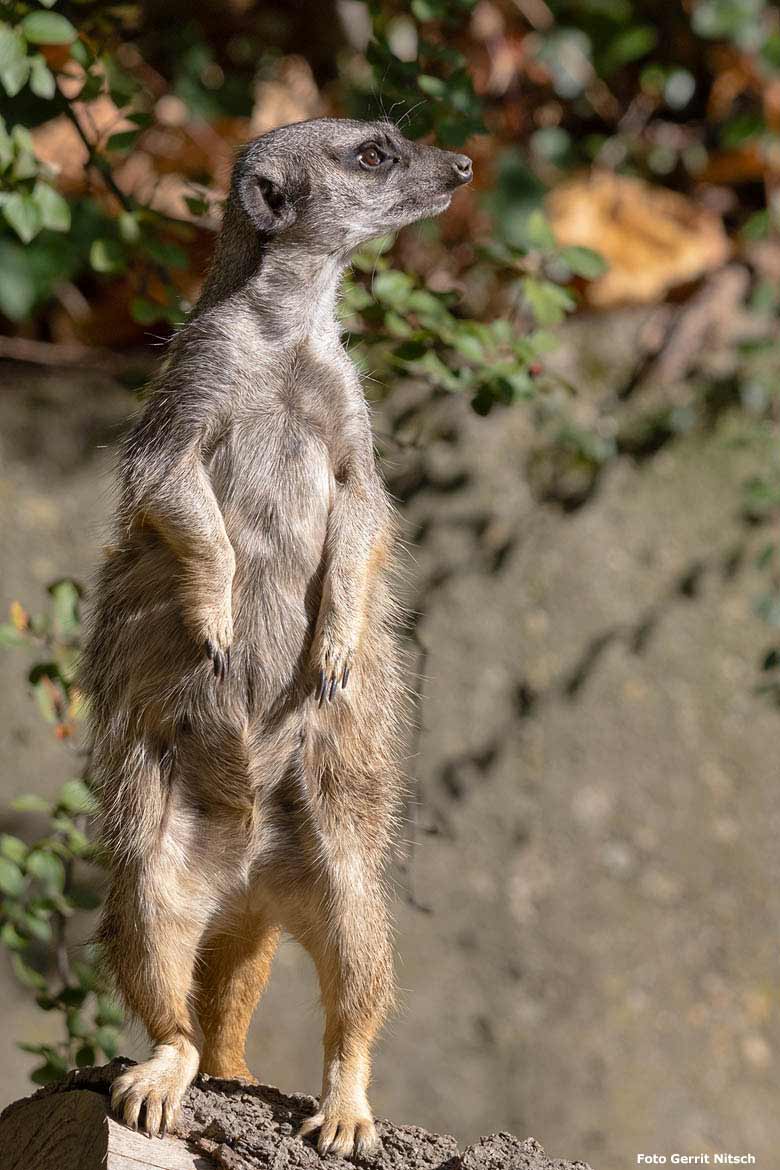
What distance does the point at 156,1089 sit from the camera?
83.0 inches

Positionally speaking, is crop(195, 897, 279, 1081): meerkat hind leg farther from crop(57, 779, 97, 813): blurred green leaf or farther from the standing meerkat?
crop(57, 779, 97, 813): blurred green leaf

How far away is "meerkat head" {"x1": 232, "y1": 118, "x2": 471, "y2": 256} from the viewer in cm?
244

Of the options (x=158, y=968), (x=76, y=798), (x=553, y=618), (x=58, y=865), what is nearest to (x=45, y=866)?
(x=58, y=865)

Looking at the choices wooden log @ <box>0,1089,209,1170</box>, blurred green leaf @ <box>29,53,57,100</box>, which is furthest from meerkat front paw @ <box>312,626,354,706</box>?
blurred green leaf @ <box>29,53,57,100</box>

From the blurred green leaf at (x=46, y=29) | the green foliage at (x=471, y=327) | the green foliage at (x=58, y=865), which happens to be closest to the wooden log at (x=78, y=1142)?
the green foliage at (x=58, y=865)

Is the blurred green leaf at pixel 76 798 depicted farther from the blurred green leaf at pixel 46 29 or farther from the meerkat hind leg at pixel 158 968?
the blurred green leaf at pixel 46 29

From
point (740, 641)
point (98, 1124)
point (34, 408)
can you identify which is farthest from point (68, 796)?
point (740, 641)

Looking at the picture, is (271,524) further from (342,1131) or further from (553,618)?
(553,618)

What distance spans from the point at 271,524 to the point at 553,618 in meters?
1.99

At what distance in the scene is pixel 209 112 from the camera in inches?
150

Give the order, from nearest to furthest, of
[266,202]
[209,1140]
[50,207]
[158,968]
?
[209,1140] < [158,968] < [266,202] < [50,207]

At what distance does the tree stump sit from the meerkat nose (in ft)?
5.35

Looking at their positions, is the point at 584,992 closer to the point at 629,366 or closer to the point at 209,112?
the point at 629,366

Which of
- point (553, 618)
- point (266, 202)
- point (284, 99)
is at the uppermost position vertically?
point (266, 202)
